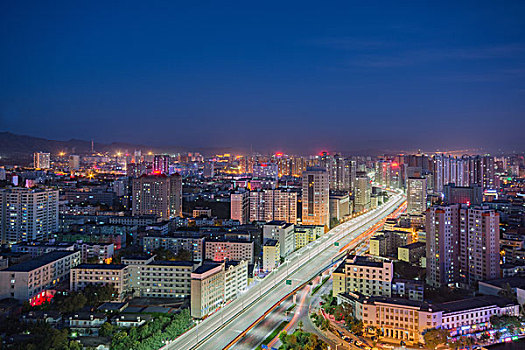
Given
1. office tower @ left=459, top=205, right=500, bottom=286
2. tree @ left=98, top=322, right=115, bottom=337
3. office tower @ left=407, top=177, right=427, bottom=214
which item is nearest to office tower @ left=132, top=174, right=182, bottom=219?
office tower @ left=407, top=177, right=427, bottom=214

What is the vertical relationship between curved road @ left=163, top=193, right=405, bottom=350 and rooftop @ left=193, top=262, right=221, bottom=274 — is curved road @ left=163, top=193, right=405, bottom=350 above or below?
below

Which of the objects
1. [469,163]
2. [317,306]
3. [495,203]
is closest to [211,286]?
[317,306]

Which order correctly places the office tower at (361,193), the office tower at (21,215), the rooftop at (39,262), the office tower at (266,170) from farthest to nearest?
the office tower at (266,170) → the office tower at (361,193) → the office tower at (21,215) → the rooftop at (39,262)

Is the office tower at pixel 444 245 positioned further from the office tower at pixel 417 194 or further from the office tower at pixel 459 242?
the office tower at pixel 417 194

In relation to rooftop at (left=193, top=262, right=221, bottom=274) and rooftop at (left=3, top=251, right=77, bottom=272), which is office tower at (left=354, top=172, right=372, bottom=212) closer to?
rooftop at (left=193, top=262, right=221, bottom=274)

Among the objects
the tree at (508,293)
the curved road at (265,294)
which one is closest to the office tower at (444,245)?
the tree at (508,293)
